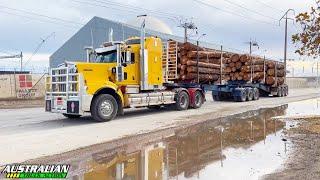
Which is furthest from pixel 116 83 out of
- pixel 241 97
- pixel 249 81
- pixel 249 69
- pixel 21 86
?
pixel 21 86

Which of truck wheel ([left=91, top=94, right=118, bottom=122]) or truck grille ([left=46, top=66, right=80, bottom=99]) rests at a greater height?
truck grille ([left=46, top=66, right=80, bottom=99])

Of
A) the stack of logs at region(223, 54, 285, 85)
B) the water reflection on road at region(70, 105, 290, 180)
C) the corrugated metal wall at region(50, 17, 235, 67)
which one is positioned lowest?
the water reflection on road at region(70, 105, 290, 180)

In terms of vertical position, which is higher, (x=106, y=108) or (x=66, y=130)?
(x=106, y=108)

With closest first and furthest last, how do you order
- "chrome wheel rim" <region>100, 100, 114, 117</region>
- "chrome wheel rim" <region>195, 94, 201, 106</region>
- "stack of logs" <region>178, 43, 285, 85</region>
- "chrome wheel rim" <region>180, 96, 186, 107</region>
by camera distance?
"chrome wheel rim" <region>100, 100, 114, 117</region>, "chrome wheel rim" <region>180, 96, 186, 107</region>, "chrome wheel rim" <region>195, 94, 201, 106</region>, "stack of logs" <region>178, 43, 285, 85</region>

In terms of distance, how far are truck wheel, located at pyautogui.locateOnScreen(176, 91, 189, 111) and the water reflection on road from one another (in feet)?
22.6

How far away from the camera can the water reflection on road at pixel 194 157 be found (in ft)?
25.5

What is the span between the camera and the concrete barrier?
32.1 metres

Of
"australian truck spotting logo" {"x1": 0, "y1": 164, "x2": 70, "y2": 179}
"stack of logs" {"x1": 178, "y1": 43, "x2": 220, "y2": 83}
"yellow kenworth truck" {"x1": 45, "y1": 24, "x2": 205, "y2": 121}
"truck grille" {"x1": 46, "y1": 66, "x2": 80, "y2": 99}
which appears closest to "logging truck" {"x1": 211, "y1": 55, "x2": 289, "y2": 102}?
"stack of logs" {"x1": 178, "y1": 43, "x2": 220, "y2": 83}

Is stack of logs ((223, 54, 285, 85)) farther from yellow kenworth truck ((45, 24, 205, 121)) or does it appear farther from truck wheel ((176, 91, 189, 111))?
yellow kenworth truck ((45, 24, 205, 121))

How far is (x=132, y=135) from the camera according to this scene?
12.4 m

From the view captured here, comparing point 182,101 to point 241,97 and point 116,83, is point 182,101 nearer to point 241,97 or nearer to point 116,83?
point 116,83

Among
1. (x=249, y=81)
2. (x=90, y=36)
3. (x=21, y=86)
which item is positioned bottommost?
(x=21, y=86)

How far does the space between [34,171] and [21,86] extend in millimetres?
27282

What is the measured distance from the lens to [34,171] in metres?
7.31
